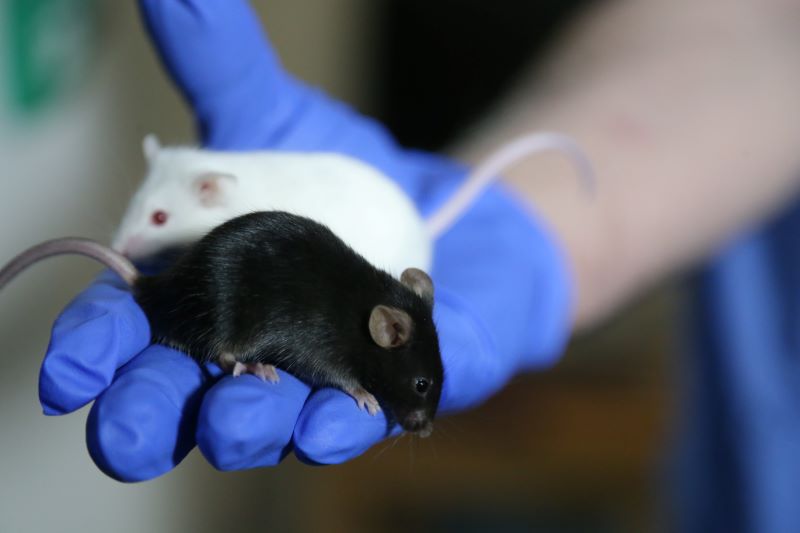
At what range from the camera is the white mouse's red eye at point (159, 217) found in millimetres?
1779

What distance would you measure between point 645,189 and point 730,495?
95 cm

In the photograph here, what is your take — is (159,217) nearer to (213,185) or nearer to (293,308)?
(213,185)

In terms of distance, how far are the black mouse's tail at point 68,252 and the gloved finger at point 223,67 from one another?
1.66 ft

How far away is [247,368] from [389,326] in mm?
232

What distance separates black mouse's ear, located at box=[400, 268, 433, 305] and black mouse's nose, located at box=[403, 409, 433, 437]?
0.62 feet

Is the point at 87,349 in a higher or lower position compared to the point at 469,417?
higher

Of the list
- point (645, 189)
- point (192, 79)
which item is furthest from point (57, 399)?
point (645, 189)

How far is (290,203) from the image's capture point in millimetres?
1654

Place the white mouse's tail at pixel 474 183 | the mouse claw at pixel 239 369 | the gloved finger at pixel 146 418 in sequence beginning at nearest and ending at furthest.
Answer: the gloved finger at pixel 146 418 < the mouse claw at pixel 239 369 < the white mouse's tail at pixel 474 183

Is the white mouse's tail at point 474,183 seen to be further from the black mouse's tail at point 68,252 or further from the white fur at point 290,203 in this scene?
the black mouse's tail at point 68,252

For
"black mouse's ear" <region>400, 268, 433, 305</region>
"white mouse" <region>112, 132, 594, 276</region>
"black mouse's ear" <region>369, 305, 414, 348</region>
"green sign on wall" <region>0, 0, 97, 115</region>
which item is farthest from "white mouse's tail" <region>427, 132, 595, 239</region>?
"green sign on wall" <region>0, 0, 97, 115</region>

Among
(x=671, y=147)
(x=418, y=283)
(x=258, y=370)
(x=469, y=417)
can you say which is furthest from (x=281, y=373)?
(x=469, y=417)

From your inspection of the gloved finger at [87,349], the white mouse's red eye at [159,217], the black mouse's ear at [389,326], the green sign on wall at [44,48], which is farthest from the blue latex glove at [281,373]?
the green sign on wall at [44,48]

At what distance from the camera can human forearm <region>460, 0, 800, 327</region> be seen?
2.37 m
